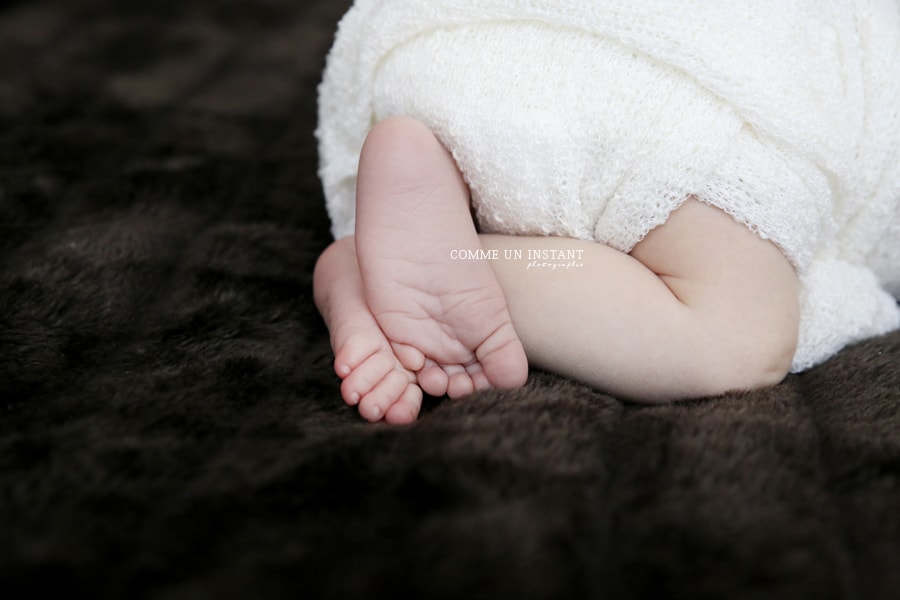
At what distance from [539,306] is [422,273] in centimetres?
11

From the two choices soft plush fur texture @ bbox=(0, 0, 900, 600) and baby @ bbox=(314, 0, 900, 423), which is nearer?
soft plush fur texture @ bbox=(0, 0, 900, 600)

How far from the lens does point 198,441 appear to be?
0.63 meters

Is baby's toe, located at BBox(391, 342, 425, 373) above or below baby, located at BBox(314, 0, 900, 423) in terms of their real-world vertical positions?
below

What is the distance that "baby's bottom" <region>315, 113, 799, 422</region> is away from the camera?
72 centimetres

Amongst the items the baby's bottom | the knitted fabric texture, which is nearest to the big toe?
the baby's bottom

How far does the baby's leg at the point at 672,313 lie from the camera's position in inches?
28.5

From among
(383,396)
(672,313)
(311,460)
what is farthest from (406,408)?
(672,313)

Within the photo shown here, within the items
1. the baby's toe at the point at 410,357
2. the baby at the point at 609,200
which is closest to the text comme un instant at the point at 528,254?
the baby at the point at 609,200

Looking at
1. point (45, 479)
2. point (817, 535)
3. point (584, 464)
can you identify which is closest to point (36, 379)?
point (45, 479)

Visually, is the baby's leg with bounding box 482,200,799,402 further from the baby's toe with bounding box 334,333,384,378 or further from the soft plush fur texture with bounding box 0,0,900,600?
the baby's toe with bounding box 334,333,384,378

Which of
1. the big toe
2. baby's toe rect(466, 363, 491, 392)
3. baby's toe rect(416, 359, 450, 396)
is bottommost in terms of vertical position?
baby's toe rect(416, 359, 450, 396)

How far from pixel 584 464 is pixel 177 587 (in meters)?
0.29

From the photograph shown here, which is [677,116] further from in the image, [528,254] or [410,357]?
[410,357]

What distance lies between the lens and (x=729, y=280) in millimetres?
743
